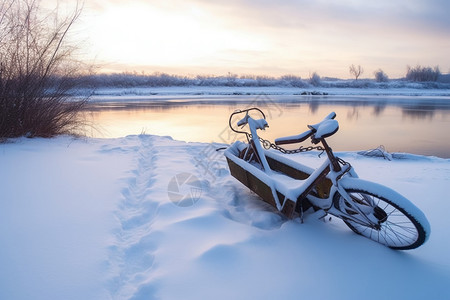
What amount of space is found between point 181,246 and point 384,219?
1.78 metres

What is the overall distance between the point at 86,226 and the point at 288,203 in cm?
195

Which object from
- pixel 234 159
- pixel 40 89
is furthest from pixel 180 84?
pixel 234 159

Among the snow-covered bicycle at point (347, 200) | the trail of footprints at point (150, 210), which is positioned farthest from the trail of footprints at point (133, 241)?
the snow-covered bicycle at point (347, 200)

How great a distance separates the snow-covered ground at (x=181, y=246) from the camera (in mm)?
1897

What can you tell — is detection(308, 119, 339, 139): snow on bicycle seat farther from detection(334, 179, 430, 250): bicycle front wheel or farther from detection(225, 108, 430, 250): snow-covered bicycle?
detection(334, 179, 430, 250): bicycle front wheel

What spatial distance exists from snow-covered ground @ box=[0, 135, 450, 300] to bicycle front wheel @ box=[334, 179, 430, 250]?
12 cm

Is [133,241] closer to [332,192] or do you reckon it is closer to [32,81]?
[332,192]

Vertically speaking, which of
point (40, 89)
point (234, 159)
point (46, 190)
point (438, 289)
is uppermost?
point (40, 89)

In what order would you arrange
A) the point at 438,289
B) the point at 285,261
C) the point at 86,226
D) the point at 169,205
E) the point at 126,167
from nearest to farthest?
1. the point at 438,289
2. the point at 285,261
3. the point at 86,226
4. the point at 169,205
5. the point at 126,167

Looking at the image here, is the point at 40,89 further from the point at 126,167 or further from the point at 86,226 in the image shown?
the point at 86,226

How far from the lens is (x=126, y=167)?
4.63 meters

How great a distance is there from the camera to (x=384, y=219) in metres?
2.35

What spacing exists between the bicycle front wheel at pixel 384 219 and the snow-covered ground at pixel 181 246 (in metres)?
0.12

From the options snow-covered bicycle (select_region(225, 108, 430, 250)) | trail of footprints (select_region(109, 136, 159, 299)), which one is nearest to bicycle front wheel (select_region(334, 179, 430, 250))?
snow-covered bicycle (select_region(225, 108, 430, 250))
